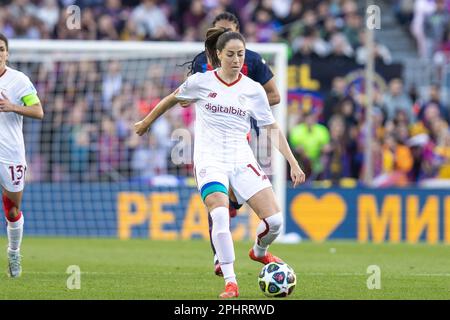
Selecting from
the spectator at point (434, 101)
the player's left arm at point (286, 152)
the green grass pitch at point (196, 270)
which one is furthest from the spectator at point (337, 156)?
the player's left arm at point (286, 152)

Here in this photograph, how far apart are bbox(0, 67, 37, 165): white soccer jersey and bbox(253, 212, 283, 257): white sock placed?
2.61 meters

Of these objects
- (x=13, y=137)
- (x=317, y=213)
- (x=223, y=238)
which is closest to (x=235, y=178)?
(x=223, y=238)

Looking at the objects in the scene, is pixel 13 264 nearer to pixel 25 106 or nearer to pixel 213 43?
pixel 25 106

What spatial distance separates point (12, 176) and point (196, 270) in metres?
2.56

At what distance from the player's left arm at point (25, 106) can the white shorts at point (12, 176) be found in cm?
58

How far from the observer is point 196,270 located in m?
13.0

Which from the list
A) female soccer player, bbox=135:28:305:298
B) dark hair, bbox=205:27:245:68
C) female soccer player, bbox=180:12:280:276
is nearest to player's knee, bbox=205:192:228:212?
female soccer player, bbox=135:28:305:298

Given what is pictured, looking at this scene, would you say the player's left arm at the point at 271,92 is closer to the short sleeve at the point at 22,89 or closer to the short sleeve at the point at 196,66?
the short sleeve at the point at 196,66

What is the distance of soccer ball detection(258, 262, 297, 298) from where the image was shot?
10008 millimetres

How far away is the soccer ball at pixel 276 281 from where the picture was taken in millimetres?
10008

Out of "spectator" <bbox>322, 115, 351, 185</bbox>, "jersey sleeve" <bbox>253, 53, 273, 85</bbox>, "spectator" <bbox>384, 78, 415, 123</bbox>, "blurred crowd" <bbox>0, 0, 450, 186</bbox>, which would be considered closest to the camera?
"jersey sleeve" <bbox>253, 53, 273, 85</bbox>

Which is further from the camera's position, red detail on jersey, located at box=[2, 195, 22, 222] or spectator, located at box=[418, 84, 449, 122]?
spectator, located at box=[418, 84, 449, 122]

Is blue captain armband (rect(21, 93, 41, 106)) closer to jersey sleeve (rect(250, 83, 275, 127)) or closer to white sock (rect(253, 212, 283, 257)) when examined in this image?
jersey sleeve (rect(250, 83, 275, 127))

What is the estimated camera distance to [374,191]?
67.5 feet
